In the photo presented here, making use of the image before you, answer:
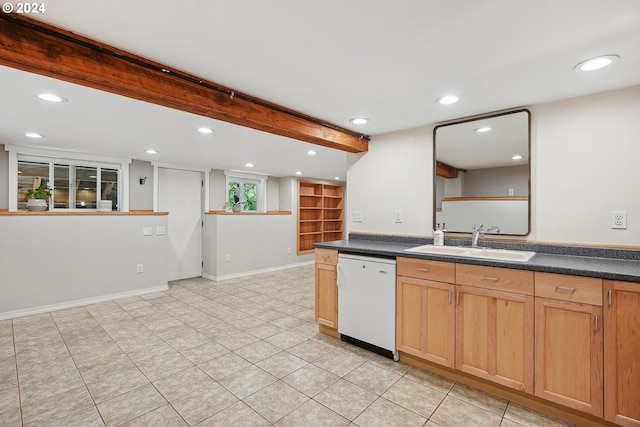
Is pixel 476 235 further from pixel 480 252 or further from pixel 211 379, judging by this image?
pixel 211 379

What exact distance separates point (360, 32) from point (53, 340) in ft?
12.6

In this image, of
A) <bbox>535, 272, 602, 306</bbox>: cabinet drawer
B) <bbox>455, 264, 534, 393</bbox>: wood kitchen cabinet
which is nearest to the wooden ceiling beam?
<bbox>455, 264, 534, 393</bbox>: wood kitchen cabinet

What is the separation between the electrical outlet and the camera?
210 centimetres

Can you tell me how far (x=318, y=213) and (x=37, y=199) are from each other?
5.46 metres

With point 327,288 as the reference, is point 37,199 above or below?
above

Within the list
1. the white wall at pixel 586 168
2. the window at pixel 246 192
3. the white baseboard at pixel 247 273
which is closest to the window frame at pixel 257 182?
the window at pixel 246 192

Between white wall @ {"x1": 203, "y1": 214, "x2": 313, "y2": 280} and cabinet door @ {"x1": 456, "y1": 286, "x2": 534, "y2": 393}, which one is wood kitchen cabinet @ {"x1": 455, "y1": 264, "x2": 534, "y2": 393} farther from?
white wall @ {"x1": 203, "y1": 214, "x2": 313, "y2": 280}

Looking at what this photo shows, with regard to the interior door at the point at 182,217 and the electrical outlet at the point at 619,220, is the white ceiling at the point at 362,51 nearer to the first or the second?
the electrical outlet at the point at 619,220

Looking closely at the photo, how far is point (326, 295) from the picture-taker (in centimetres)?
304

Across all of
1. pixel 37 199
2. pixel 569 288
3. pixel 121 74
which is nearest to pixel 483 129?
pixel 569 288

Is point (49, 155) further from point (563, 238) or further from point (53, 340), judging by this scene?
point (563, 238)

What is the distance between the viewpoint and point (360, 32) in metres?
1.53

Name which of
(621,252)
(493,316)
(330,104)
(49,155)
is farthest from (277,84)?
(49,155)

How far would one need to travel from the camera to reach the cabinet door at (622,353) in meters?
1.60
